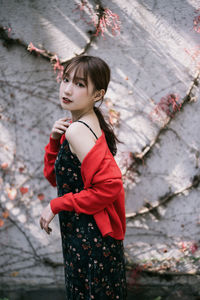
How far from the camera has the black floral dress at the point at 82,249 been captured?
1.56 m

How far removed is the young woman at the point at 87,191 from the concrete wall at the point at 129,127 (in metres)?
0.73

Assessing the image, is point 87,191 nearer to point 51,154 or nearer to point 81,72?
point 51,154

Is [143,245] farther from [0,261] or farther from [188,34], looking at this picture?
[188,34]

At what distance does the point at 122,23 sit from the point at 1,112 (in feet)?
4.16

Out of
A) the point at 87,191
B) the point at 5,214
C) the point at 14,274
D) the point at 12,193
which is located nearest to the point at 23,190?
the point at 12,193

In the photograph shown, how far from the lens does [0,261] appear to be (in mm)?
2703

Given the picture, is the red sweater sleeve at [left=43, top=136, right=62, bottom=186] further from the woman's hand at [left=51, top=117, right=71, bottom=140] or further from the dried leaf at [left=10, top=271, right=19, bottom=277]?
the dried leaf at [left=10, top=271, right=19, bottom=277]

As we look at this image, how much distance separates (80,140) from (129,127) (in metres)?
1.05

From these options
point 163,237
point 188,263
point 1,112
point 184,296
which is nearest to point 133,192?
point 163,237

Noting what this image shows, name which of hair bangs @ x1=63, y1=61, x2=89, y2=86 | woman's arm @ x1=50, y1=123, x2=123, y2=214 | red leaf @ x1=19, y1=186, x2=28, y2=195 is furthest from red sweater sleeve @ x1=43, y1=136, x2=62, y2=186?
red leaf @ x1=19, y1=186, x2=28, y2=195

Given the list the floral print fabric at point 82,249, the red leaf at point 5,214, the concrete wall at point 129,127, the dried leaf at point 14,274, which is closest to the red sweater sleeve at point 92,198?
the floral print fabric at point 82,249

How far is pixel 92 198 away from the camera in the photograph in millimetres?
1443

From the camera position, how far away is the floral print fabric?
156 cm

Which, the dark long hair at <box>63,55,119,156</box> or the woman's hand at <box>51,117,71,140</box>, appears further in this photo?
the woman's hand at <box>51,117,71,140</box>
